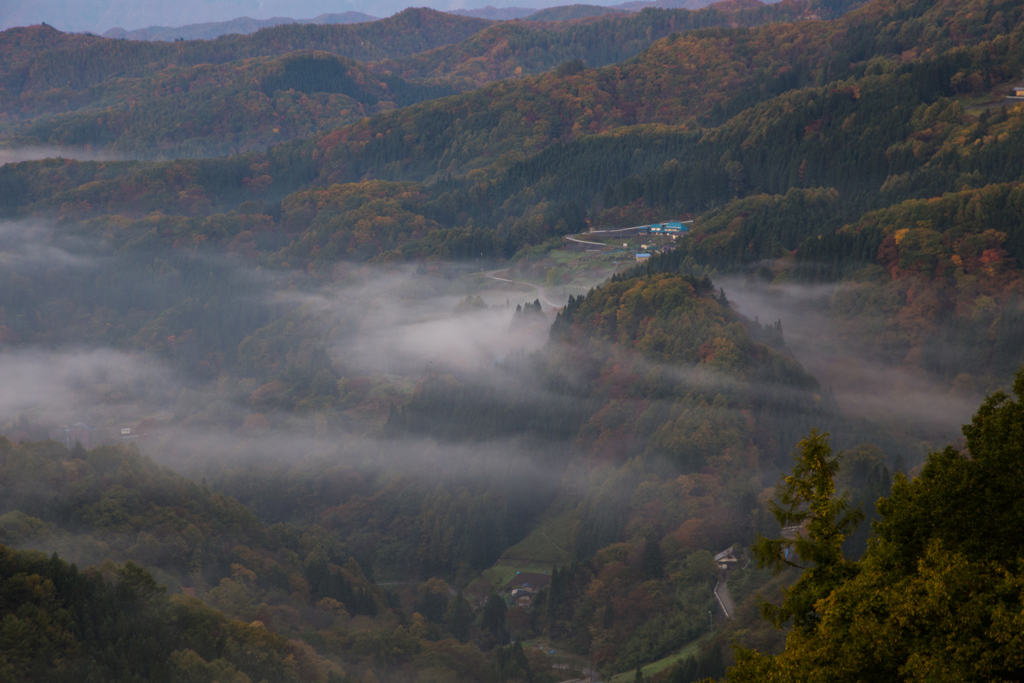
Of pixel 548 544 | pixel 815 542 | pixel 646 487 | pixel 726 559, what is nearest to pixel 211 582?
pixel 548 544

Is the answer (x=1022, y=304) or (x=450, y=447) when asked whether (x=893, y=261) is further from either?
(x=450, y=447)

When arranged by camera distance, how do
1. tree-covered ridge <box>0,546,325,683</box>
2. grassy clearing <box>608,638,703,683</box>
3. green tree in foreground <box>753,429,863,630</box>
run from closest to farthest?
green tree in foreground <box>753,429,863,630</box> → tree-covered ridge <box>0,546,325,683</box> → grassy clearing <box>608,638,703,683</box>

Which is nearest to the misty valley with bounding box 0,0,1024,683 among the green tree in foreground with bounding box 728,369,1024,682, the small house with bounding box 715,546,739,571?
the green tree in foreground with bounding box 728,369,1024,682

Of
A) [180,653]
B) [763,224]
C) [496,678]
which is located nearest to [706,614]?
[496,678]

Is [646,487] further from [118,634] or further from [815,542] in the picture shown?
[815,542]

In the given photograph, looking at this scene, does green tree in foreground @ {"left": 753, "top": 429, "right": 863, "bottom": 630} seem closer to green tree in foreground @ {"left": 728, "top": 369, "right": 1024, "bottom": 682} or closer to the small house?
green tree in foreground @ {"left": 728, "top": 369, "right": 1024, "bottom": 682}

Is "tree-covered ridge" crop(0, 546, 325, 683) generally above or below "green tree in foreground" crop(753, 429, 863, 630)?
below

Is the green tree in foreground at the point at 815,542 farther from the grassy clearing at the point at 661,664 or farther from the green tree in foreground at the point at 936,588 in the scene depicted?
the grassy clearing at the point at 661,664

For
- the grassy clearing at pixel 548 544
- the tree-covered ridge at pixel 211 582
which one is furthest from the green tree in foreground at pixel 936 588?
the grassy clearing at pixel 548 544
